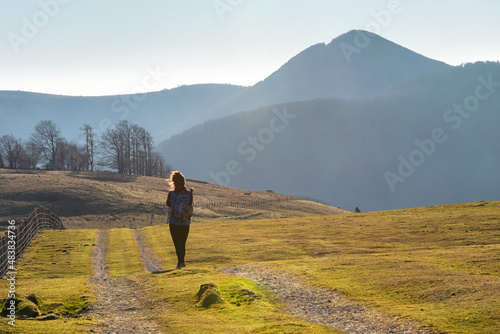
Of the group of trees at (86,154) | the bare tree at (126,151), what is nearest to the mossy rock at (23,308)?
the group of trees at (86,154)

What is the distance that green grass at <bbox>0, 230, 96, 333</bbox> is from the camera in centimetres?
989

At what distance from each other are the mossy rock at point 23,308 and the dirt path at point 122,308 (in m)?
1.41

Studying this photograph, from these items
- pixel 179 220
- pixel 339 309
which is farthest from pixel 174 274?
pixel 339 309

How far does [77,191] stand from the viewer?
97188 mm

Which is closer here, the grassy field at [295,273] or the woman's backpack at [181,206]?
the grassy field at [295,273]

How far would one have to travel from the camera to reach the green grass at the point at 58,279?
9890 mm

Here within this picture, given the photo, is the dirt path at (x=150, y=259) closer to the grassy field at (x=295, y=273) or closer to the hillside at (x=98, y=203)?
the grassy field at (x=295, y=273)

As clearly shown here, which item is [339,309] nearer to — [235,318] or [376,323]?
[376,323]

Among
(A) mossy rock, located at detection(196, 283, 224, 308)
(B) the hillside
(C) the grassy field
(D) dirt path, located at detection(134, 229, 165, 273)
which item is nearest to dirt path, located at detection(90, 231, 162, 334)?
(C) the grassy field

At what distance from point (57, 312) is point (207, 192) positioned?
119890 mm

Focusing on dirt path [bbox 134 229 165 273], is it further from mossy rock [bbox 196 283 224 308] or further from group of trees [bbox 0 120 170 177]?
group of trees [bbox 0 120 170 177]

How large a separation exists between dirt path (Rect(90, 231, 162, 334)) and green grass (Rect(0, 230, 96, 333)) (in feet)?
1.30

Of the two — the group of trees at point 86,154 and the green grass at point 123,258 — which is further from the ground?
the group of trees at point 86,154

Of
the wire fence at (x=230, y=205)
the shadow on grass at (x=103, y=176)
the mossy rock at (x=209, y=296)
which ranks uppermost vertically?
the shadow on grass at (x=103, y=176)
